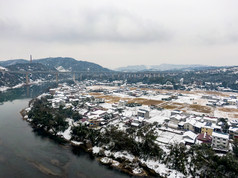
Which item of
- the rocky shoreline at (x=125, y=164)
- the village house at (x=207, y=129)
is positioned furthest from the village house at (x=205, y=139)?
the rocky shoreline at (x=125, y=164)

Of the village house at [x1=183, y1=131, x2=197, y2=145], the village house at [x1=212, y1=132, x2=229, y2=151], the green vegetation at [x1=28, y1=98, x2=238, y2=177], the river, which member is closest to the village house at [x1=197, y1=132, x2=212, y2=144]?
the village house at [x1=183, y1=131, x2=197, y2=145]

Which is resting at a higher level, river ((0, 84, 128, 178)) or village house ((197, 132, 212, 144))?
village house ((197, 132, 212, 144))

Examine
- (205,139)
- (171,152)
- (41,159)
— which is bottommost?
(41,159)

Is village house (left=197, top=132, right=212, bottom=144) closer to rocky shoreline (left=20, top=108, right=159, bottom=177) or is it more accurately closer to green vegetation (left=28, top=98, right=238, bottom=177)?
green vegetation (left=28, top=98, right=238, bottom=177)

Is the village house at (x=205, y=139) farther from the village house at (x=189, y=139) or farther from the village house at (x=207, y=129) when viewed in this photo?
the village house at (x=207, y=129)

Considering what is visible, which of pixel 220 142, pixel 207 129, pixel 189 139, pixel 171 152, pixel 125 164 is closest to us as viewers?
pixel 171 152

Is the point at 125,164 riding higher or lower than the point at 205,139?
lower

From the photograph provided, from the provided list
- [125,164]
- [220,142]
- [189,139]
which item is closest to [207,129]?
[220,142]

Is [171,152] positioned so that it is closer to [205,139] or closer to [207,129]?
[205,139]

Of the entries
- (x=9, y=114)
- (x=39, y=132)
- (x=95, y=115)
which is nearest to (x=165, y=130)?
(x=95, y=115)

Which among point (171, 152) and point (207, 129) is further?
point (207, 129)

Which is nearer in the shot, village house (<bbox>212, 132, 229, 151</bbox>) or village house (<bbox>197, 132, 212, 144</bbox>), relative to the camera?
village house (<bbox>212, 132, 229, 151</bbox>)
